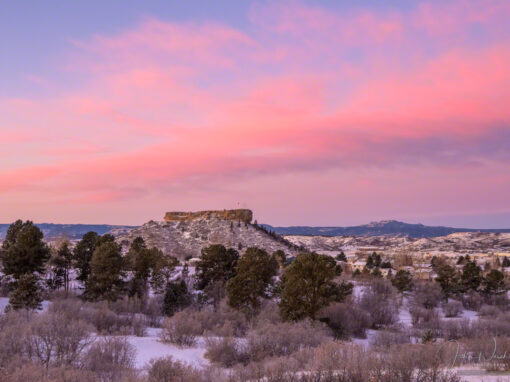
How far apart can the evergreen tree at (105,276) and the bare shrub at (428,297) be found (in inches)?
1307

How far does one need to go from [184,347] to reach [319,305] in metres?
10.7

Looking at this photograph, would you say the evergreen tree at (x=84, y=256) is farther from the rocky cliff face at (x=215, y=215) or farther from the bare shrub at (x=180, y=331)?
the rocky cliff face at (x=215, y=215)

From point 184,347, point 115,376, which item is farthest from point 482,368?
point 184,347

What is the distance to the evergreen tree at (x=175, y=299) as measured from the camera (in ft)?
122

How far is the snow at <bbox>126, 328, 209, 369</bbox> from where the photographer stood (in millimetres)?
18688

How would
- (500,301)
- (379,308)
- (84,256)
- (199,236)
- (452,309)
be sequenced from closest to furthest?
(379,308) < (84,256) < (452,309) < (500,301) < (199,236)

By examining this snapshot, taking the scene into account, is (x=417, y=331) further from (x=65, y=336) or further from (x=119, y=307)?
(x=65, y=336)

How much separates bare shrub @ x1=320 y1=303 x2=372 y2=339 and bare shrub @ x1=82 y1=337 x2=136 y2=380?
1681 cm

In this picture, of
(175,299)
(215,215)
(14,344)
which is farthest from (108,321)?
(215,215)

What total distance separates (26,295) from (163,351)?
16.0m

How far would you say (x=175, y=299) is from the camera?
38.2 m

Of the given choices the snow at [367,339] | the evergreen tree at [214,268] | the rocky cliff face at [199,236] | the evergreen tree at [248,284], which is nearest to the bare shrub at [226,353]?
the snow at [367,339]

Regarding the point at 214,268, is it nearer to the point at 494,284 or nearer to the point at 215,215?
the point at 494,284
